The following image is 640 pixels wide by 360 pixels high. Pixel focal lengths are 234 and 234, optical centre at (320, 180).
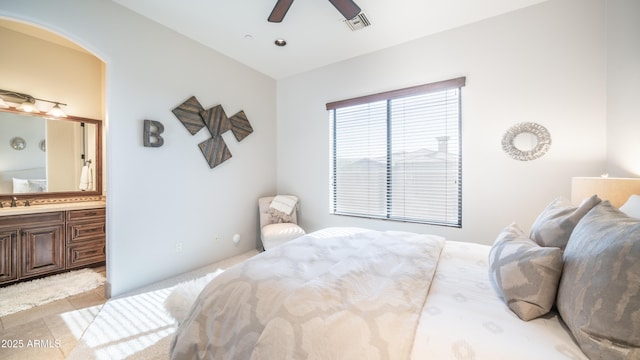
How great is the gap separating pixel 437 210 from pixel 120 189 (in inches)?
134

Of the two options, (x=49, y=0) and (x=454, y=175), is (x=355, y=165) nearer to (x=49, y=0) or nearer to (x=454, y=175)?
(x=454, y=175)

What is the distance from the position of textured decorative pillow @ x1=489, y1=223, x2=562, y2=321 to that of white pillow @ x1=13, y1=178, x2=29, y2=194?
4664 mm

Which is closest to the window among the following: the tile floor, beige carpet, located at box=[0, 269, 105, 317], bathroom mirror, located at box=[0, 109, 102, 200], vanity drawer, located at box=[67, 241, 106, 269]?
the tile floor

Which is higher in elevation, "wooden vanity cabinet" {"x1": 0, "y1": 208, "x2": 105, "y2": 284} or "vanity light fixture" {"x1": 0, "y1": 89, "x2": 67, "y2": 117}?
"vanity light fixture" {"x1": 0, "y1": 89, "x2": 67, "y2": 117}

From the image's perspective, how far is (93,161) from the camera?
3.26 meters

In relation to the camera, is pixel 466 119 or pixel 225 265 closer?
pixel 466 119

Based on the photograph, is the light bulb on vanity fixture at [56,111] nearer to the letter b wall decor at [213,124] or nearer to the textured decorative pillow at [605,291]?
the letter b wall decor at [213,124]

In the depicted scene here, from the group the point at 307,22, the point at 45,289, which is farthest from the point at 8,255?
the point at 307,22

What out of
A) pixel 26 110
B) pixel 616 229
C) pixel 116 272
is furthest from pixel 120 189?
pixel 616 229

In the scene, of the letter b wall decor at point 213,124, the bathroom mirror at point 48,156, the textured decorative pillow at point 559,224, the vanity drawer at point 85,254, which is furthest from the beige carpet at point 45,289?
the textured decorative pillow at point 559,224

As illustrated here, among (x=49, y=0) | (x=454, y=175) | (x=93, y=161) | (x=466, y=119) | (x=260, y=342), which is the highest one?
(x=49, y=0)

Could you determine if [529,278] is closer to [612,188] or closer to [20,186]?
[612,188]

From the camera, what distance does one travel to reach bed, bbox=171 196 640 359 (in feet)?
2.30

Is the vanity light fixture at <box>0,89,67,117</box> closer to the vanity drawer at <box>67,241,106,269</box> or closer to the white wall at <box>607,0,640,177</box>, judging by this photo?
the vanity drawer at <box>67,241,106,269</box>
